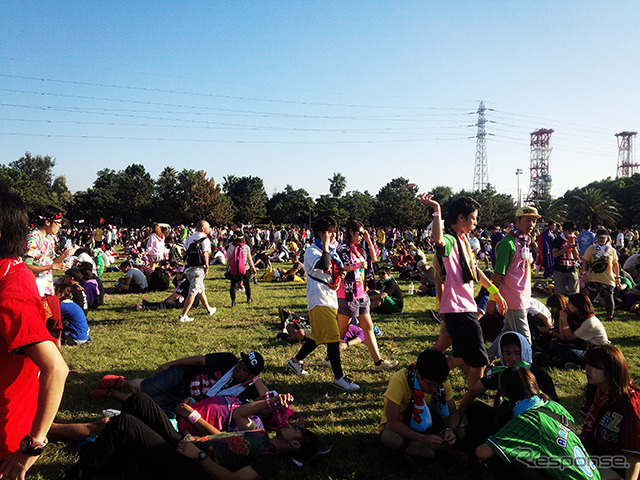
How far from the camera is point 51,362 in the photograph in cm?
164

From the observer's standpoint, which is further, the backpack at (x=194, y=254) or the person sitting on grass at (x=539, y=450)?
the backpack at (x=194, y=254)

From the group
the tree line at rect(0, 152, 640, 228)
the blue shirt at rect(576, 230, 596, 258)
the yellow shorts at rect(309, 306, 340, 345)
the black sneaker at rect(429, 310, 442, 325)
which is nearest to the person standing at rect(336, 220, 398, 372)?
the yellow shorts at rect(309, 306, 340, 345)

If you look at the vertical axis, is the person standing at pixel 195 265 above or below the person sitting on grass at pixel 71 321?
above

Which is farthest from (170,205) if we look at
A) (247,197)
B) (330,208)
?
(330,208)

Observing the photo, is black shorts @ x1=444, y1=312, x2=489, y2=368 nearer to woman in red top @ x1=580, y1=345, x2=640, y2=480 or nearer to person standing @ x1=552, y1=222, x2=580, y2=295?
woman in red top @ x1=580, y1=345, x2=640, y2=480

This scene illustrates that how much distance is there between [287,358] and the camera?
19.7 feet

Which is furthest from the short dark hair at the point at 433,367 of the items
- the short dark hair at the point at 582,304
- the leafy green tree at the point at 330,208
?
the leafy green tree at the point at 330,208

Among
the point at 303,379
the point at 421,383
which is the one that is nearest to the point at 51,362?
the point at 421,383

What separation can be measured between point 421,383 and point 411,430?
42cm

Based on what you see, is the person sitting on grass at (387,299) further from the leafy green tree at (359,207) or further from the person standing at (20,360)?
the leafy green tree at (359,207)

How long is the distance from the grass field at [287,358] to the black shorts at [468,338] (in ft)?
3.27

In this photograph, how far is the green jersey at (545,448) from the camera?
2479 mm

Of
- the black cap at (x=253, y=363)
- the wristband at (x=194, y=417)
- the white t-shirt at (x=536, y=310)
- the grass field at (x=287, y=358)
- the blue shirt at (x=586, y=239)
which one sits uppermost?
the blue shirt at (x=586, y=239)

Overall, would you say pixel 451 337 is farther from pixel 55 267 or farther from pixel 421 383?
pixel 55 267
